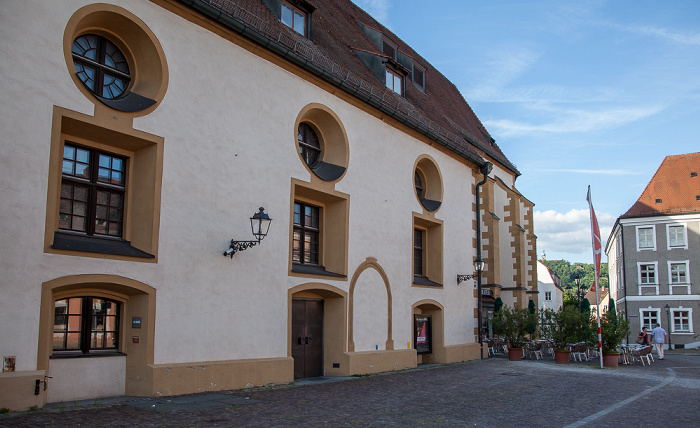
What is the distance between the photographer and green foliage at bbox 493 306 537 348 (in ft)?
72.5

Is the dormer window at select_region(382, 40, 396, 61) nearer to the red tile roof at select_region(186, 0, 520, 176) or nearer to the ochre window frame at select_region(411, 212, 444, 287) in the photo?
the red tile roof at select_region(186, 0, 520, 176)

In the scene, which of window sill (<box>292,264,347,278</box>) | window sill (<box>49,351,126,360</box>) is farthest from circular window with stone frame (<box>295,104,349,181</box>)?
window sill (<box>49,351,126,360</box>)

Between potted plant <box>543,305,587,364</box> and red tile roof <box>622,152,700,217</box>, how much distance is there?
86.4ft

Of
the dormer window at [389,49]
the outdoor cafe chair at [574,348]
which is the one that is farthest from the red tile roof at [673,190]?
the dormer window at [389,49]

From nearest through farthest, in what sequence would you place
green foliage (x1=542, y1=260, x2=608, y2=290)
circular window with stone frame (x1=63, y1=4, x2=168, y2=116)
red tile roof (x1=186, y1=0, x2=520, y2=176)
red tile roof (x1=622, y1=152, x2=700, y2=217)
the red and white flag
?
circular window with stone frame (x1=63, y1=4, x2=168, y2=116), red tile roof (x1=186, y1=0, x2=520, y2=176), the red and white flag, red tile roof (x1=622, y1=152, x2=700, y2=217), green foliage (x1=542, y1=260, x2=608, y2=290)

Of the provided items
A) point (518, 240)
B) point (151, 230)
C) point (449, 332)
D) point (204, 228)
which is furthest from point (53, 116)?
point (518, 240)

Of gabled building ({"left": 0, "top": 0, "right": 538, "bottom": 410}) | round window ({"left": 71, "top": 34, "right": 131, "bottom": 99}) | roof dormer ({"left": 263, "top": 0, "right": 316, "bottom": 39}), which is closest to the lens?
gabled building ({"left": 0, "top": 0, "right": 538, "bottom": 410})

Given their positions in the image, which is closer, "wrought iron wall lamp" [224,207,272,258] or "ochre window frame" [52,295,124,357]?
"ochre window frame" [52,295,124,357]

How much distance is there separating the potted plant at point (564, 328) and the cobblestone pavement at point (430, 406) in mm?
4797

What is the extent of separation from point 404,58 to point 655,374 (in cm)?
1392

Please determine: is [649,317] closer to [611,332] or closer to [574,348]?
[574,348]

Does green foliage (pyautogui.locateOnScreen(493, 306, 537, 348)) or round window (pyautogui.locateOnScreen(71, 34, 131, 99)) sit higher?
round window (pyautogui.locateOnScreen(71, 34, 131, 99))

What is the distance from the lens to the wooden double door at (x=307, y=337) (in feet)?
48.6

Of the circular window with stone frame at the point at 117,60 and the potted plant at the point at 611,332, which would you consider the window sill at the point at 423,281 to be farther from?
the circular window with stone frame at the point at 117,60
